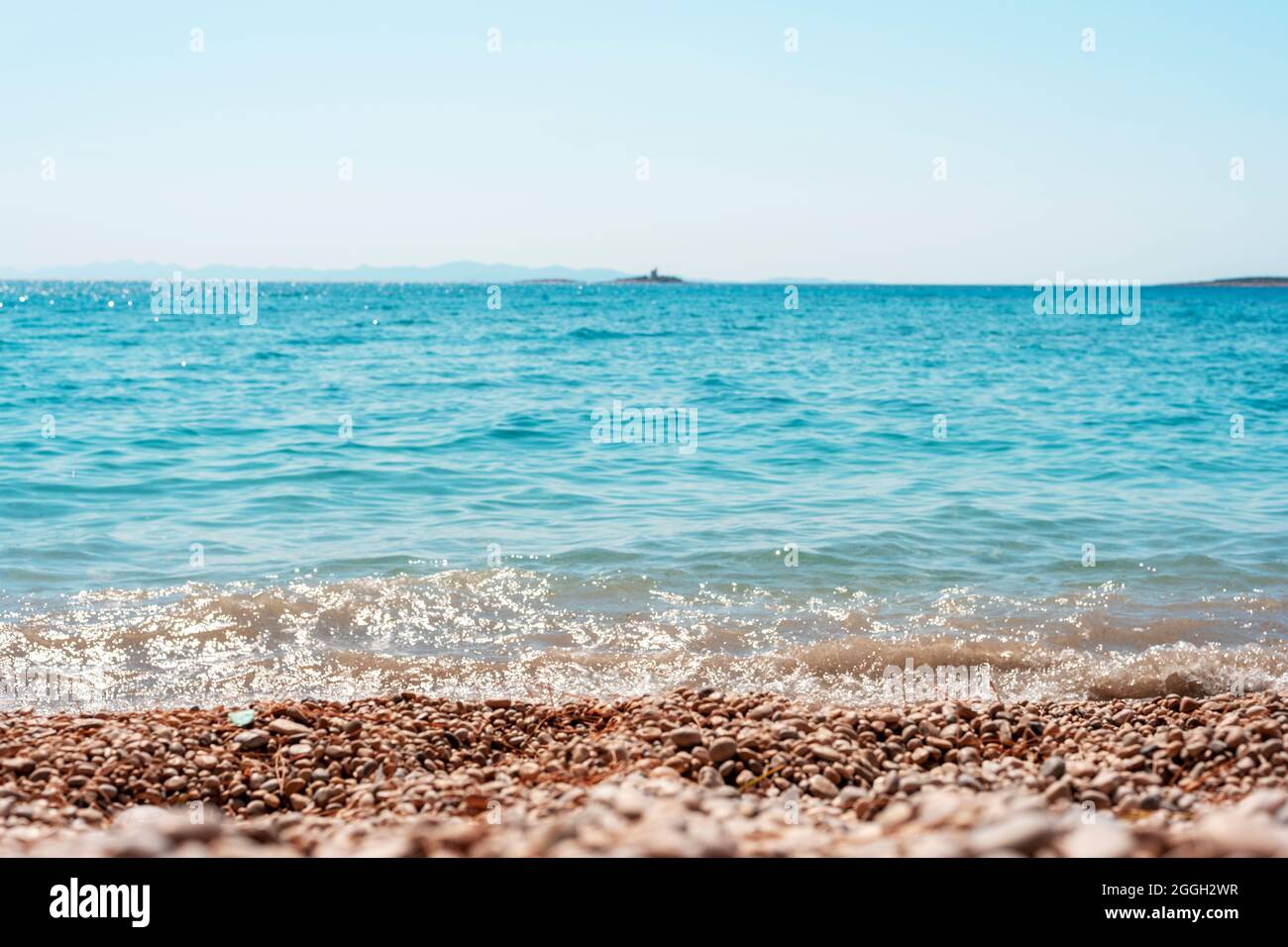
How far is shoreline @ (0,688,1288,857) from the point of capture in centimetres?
306

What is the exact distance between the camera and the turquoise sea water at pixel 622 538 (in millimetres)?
7871

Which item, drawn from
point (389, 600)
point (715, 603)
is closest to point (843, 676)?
point (715, 603)

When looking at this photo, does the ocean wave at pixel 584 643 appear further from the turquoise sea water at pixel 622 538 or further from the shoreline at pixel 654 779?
the shoreline at pixel 654 779

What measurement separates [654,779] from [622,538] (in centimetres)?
640

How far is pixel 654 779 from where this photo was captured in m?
4.70

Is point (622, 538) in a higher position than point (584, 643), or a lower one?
higher

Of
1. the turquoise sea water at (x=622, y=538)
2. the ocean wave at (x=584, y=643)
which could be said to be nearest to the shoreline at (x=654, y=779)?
the ocean wave at (x=584, y=643)

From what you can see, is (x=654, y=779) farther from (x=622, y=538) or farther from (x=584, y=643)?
(x=622, y=538)

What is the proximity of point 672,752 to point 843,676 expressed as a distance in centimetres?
282

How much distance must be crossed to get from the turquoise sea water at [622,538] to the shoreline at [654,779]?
127cm

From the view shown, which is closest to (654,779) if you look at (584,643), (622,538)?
(584,643)

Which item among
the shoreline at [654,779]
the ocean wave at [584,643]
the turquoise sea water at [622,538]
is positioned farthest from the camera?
the turquoise sea water at [622,538]

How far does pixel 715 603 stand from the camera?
9.16m

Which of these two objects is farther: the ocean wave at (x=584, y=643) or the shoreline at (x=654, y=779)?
the ocean wave at (x=584, y=643)
